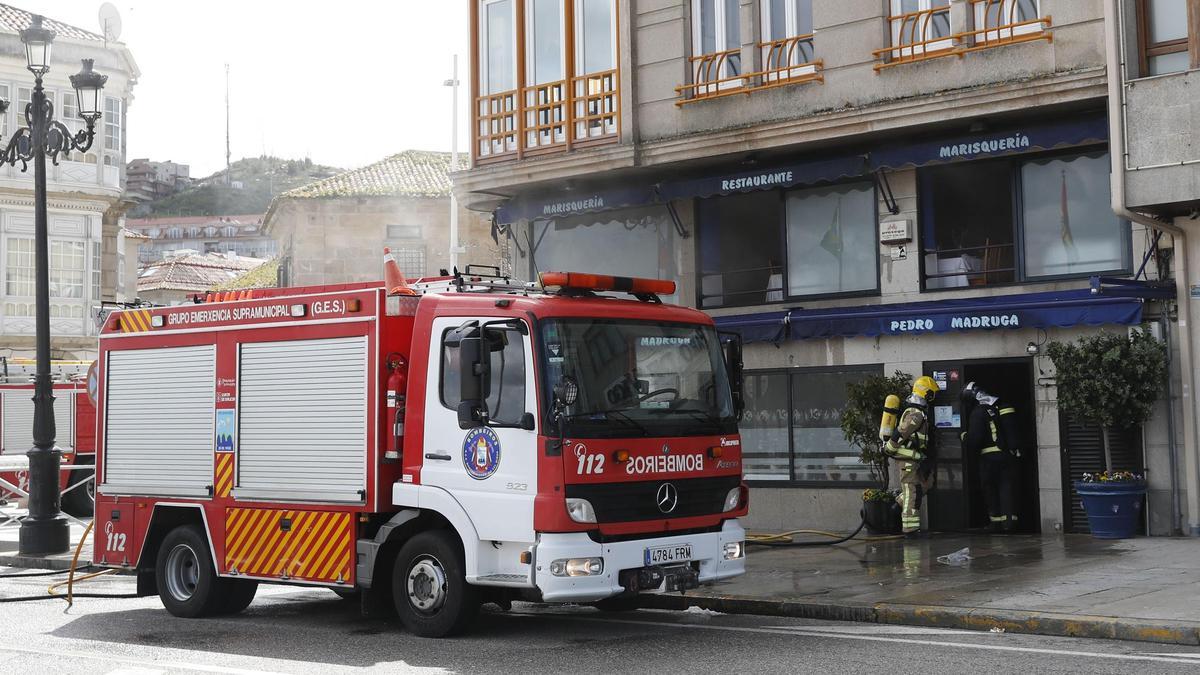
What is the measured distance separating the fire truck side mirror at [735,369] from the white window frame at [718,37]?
7.36 meters

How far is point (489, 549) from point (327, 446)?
1885 millimetres

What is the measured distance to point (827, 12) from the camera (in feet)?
54.4

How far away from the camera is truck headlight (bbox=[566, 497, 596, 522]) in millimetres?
9211

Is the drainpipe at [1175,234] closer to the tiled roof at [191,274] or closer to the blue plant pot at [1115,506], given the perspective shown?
the blue plant pot at [1115,506]

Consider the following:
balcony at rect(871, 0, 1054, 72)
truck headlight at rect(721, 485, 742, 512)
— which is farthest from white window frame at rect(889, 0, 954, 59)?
truck headlight at rect(721, 485, 742, 512)

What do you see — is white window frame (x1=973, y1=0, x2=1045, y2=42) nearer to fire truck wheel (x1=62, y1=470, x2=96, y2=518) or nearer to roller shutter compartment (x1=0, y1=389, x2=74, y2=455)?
roller shutter compartment (x1=0, y1=389, x2=74, y2=455)

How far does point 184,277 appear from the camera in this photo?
6006 cm

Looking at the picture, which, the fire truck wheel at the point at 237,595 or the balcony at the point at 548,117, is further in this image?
the balcony at the point at 548,117

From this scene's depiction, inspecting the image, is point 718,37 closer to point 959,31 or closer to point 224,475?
point 959,31

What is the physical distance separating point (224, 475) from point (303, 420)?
107cm

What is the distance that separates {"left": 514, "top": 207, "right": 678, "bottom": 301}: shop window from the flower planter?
14.9ft

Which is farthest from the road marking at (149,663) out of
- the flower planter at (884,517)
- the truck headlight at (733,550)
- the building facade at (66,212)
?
the building facade at (66,212)

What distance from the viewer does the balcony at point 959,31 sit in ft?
49.4

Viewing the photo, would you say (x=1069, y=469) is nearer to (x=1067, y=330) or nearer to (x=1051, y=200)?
(x=1067, y=330)
